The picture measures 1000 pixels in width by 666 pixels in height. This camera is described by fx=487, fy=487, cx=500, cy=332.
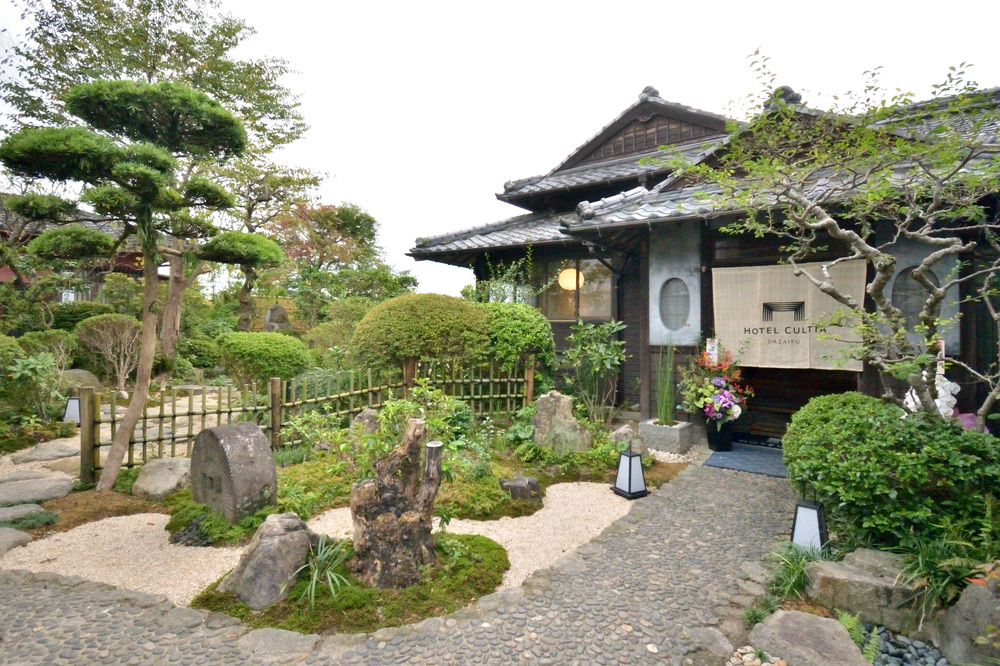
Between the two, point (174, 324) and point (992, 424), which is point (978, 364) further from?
point (174, 324)

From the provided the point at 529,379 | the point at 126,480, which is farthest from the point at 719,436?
the point at 126,480

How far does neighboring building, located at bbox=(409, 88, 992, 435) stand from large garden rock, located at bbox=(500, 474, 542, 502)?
291cm

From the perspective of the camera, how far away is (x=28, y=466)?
243 inches

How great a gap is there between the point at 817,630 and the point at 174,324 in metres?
13.4

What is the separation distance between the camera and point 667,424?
692 cm

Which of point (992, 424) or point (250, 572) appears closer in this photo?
point (250, 572)

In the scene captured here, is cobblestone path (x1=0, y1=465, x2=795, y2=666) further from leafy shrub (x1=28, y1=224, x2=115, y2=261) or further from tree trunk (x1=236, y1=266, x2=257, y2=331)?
tree trunk (x1=236, y1=266, x2=257, y2=331)

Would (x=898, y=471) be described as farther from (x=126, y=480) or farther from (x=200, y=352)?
(x=200, y=352)

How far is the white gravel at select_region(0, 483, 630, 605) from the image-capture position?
345 cm

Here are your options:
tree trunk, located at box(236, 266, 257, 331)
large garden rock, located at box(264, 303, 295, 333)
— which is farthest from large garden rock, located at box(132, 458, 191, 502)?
large garden rock, located at box(264, 303, 295, 333)

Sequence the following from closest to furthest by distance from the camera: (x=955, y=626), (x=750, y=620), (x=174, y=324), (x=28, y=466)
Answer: (x=955, y=626) < (x=750, y=620) < (x=28, y=466) < (x=174, y=324)

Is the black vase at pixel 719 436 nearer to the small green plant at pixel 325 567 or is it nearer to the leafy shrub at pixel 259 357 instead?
the small green plant at pixel 325 567

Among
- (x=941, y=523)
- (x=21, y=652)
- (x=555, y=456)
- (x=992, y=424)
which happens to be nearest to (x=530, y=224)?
(x=555, y=456)

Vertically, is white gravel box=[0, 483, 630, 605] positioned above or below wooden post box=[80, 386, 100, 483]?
below
